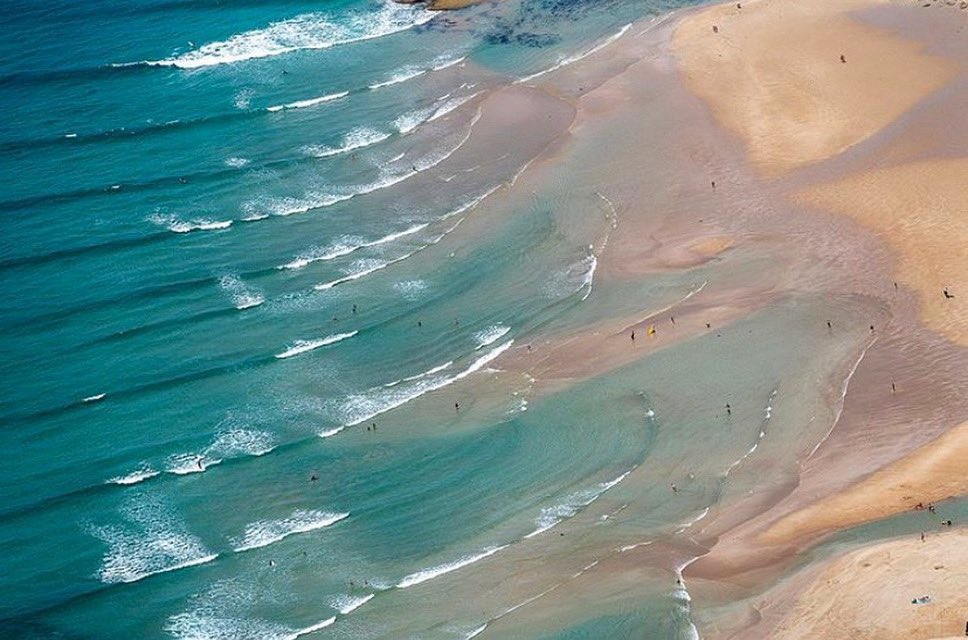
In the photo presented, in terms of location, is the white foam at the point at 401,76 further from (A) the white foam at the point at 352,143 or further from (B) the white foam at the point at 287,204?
(B) the white foam at the point at 287,204

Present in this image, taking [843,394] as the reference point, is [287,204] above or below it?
above

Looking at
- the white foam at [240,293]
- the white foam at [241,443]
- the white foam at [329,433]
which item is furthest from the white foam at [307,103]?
the white foam at [329,433]

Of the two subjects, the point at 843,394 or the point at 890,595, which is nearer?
the point at 890,595

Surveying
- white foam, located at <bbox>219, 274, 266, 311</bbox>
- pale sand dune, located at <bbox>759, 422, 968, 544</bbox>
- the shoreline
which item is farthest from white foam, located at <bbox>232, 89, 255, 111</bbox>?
pale sand dune, located at <bbox>759, 422, 968, 544</bbox>

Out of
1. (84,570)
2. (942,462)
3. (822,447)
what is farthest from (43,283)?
(942,462)

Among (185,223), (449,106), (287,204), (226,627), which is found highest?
(449,106)

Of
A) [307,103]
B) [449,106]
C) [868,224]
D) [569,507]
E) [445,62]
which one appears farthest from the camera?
[445,62]

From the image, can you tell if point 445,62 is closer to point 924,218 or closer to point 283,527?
point 924,218

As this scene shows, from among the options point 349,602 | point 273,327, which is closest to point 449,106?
point 273,327
